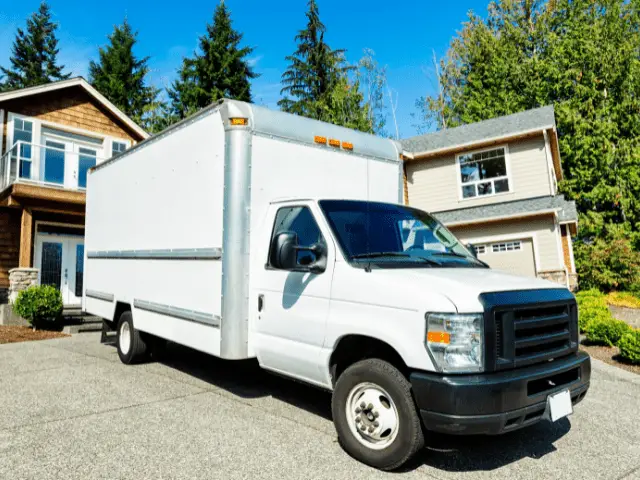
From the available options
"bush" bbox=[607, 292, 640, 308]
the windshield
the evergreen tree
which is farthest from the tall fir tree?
the windshield

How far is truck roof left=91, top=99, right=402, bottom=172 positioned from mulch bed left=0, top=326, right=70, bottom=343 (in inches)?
280

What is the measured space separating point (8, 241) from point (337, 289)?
47.5ft

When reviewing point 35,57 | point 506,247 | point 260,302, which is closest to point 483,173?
point 506,247

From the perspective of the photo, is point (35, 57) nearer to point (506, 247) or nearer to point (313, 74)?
point (313, 74)

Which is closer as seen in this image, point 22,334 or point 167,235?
point 167,235

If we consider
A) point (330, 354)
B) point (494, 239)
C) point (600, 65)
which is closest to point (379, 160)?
point (330, 354)

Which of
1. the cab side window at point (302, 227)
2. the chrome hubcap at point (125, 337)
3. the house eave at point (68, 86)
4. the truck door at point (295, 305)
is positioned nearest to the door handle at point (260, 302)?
the truck door at point (295, 305)

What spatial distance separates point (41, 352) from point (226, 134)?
656cm

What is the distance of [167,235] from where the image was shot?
5.91m

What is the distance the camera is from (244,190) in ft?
15.7

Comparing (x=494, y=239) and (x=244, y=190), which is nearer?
(x=244, y=190)

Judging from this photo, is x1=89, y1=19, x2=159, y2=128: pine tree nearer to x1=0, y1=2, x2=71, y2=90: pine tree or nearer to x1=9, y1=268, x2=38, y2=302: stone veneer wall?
x1=0, y1=2, x2=71, y2=90: pine tree

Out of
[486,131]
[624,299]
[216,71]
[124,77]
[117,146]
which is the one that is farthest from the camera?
[124,77]

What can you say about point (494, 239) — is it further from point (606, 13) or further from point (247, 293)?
point (606, 13)
